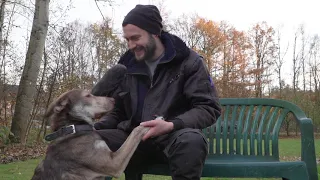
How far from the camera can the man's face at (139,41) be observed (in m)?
4.23

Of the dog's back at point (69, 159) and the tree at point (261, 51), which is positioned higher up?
the tree at point (261, 51)

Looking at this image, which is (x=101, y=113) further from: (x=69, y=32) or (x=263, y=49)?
(x=263, y=49)

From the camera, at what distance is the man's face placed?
423cm

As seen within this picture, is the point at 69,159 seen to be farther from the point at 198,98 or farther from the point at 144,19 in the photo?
the point at 144,19

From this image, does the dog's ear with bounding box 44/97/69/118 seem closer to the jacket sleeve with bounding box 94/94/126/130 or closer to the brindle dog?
the brindle dog

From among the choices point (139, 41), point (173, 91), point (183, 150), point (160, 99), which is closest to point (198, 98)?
point (173, 91)

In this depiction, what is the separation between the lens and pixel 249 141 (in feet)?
16.3

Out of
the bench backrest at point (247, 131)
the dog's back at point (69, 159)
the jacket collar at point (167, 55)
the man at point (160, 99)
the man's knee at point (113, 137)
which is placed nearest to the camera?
the man at point (160, 99)

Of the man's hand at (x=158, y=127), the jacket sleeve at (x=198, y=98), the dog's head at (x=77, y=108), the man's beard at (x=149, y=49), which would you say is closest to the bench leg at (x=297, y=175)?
the jacket sleeve at (x=198, y=98)

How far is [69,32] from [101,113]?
44.9ft

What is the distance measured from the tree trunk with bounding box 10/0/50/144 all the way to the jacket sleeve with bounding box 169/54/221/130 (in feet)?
37.3

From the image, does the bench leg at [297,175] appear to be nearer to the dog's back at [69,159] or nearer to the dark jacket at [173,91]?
the dark jacket at [173,91]

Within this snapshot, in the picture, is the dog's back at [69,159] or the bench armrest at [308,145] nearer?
the dog's back at [69,159]

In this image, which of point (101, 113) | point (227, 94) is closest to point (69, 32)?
point (101, 113)
